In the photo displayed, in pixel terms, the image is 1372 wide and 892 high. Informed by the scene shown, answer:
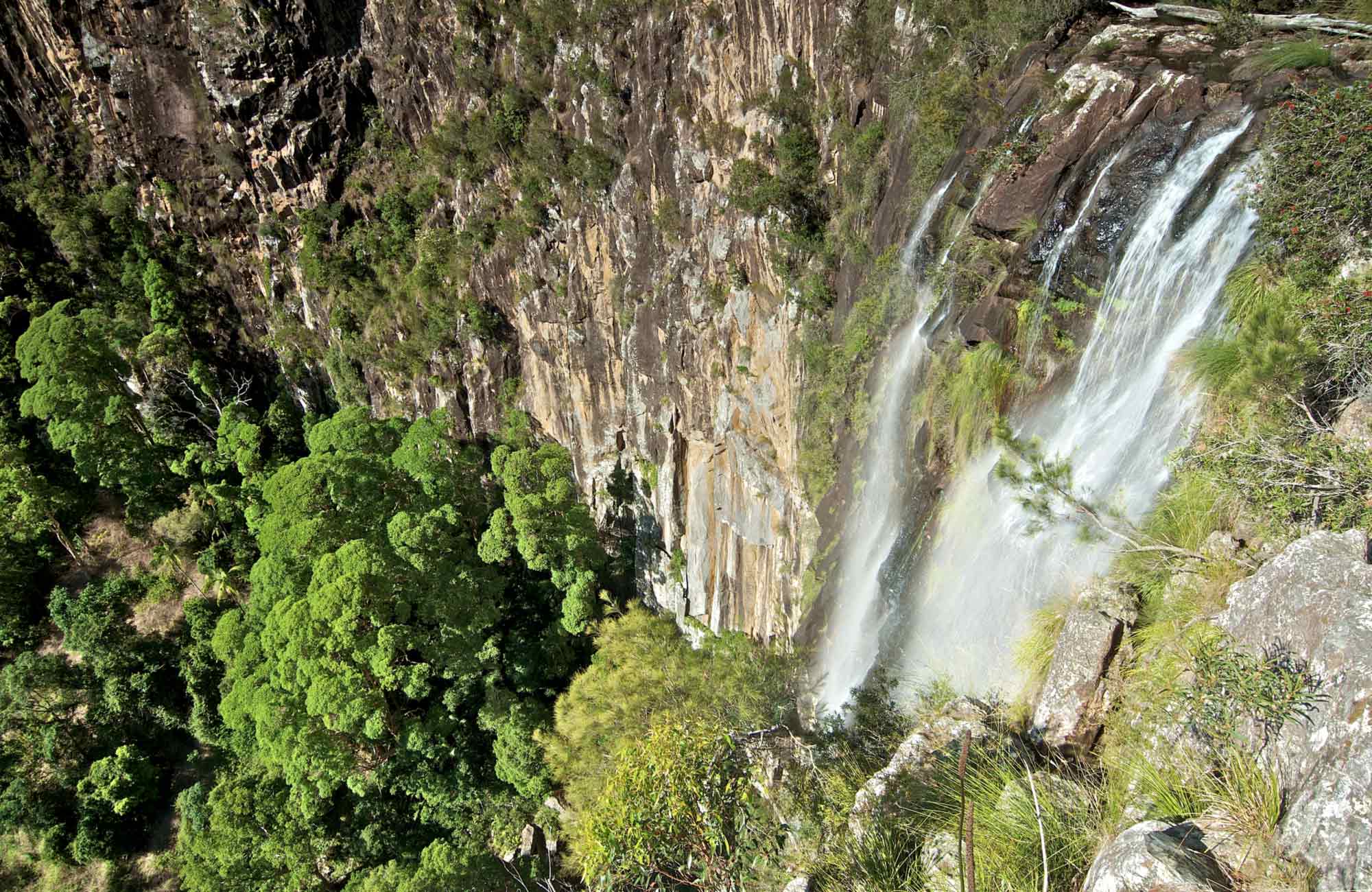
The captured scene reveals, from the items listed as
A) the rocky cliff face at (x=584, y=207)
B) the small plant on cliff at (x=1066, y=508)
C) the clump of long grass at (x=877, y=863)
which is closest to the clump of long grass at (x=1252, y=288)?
the small plant on cliff at (x=1066, y=508)

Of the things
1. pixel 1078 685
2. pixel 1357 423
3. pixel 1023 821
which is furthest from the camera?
pixel 1078 685

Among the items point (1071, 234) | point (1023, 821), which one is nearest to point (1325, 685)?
point (1023, 821)

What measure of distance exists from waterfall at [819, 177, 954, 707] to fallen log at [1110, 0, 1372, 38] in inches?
124

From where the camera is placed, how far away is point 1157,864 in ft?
13.9

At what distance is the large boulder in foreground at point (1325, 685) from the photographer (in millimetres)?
4039

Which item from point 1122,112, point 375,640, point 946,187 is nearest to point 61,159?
point 375,640

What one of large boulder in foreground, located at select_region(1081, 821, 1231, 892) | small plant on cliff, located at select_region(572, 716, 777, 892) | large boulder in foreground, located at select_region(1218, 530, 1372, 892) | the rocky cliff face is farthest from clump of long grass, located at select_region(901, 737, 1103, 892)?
the rocky cliff face

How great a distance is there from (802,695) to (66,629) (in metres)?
21.4

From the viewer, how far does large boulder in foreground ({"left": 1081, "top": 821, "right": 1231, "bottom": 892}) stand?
4.16 m

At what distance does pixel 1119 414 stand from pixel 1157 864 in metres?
4.73

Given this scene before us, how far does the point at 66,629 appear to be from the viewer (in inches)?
829

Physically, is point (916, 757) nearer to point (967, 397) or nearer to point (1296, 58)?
point (967, 397)

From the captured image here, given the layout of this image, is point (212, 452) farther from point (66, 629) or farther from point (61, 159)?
point (61, 159)

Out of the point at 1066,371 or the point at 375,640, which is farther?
the point at 375,640
